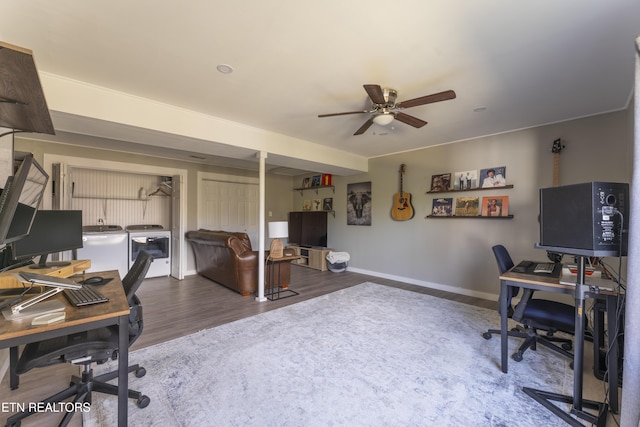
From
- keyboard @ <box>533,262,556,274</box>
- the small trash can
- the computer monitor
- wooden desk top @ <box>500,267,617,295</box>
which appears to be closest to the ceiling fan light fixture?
wooden desk top @ <box>500,267,617,295</box>

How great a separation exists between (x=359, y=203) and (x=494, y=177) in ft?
8.57

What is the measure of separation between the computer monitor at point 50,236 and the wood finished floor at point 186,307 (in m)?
0.87

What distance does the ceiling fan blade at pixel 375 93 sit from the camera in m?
2.08

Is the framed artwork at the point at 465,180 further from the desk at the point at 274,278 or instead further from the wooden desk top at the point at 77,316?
the wooden desk top at the point at 77,316

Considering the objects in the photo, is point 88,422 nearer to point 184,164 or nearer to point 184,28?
point 184,28

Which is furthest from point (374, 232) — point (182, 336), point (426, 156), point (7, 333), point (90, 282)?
point (7, 333)

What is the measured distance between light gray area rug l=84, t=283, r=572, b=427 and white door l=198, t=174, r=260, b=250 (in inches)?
143

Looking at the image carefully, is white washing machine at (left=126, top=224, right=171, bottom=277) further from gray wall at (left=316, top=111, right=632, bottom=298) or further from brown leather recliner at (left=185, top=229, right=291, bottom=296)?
gray wall at (left=316, top=111, right=632, bottom=298)

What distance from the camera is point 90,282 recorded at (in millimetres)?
1877

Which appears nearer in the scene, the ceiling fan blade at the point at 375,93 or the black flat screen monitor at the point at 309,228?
the ceiling fan blade at the point at 375,93

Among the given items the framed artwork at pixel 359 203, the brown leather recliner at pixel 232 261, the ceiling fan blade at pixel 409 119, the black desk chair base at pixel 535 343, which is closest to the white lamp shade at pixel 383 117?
the ceiling fan blade at pixel 409 119

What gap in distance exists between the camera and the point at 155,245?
5.23 m

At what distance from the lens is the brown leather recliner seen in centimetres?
407

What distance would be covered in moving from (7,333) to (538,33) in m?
3.33
